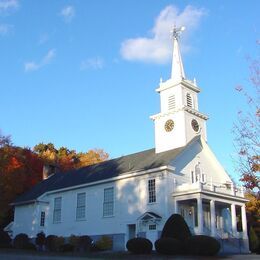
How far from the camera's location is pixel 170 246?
87.8ft

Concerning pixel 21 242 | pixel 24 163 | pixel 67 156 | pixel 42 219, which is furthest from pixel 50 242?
pixel 67 156

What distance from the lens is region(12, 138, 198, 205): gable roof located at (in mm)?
37531

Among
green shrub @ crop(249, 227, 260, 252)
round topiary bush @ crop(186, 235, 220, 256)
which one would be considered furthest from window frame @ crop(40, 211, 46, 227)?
round topiary bush @ crop(186, 235, 220, 256)

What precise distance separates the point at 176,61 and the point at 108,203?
52.6 ft

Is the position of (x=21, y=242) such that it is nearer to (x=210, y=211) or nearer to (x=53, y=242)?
(x=53, y=242)

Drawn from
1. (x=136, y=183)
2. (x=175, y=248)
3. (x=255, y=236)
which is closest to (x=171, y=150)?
(x=136, y=183)

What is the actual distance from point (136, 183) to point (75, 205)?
8133 millimetres

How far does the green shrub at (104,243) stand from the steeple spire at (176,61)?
16573 mm

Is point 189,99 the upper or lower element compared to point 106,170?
upper

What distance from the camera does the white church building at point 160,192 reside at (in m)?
34.9

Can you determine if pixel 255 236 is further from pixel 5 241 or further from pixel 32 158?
pixel 32 158

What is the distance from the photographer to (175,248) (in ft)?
88.1

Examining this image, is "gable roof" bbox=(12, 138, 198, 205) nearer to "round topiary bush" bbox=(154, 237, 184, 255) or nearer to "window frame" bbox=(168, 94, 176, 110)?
"window frame" bbox=(168, 94, 176, 110)

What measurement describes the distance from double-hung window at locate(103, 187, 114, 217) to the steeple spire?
12784 millimetres
